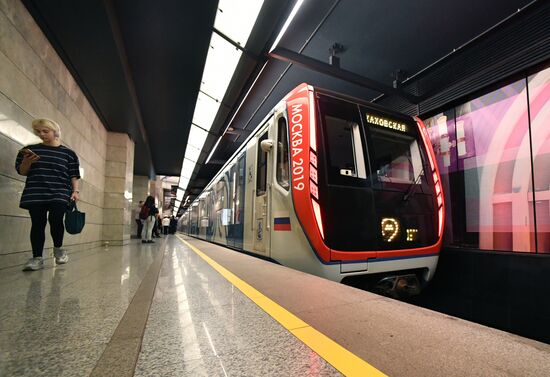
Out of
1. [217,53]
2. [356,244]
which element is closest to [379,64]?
[217,53]

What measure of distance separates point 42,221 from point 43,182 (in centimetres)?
45

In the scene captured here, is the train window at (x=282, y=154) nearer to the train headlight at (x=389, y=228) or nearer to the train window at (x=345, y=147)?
the train window at (x=345, y=147)

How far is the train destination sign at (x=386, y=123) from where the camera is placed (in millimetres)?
3779

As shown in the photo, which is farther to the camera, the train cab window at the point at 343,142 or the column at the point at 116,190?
the column at the point at 116,190

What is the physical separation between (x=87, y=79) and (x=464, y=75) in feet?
23.2

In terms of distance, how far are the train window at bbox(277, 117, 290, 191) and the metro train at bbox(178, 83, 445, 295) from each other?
0.01 m

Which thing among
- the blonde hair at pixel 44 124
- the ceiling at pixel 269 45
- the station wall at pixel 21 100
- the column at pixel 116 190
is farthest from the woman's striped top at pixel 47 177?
the column at pixel 116 190

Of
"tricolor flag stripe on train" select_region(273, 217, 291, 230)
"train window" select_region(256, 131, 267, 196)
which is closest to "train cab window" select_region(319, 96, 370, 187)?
"tricolor flag stripe on train" select_region(273, 217, 291, 230)

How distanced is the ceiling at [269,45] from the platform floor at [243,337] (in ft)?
12.4

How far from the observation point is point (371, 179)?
3457 mm

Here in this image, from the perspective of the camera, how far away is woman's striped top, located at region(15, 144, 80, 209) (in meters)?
3.18

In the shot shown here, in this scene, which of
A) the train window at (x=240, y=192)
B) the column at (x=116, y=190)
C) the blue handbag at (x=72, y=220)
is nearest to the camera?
the blue handbag at (x=72, y=220)

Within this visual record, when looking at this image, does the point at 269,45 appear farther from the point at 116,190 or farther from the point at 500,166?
the point at 116,190

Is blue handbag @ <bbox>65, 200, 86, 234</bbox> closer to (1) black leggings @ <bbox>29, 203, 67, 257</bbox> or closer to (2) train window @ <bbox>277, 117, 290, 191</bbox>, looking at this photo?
(1) black leggings @ <bbox>29, 203, 67, 257</bbox>
